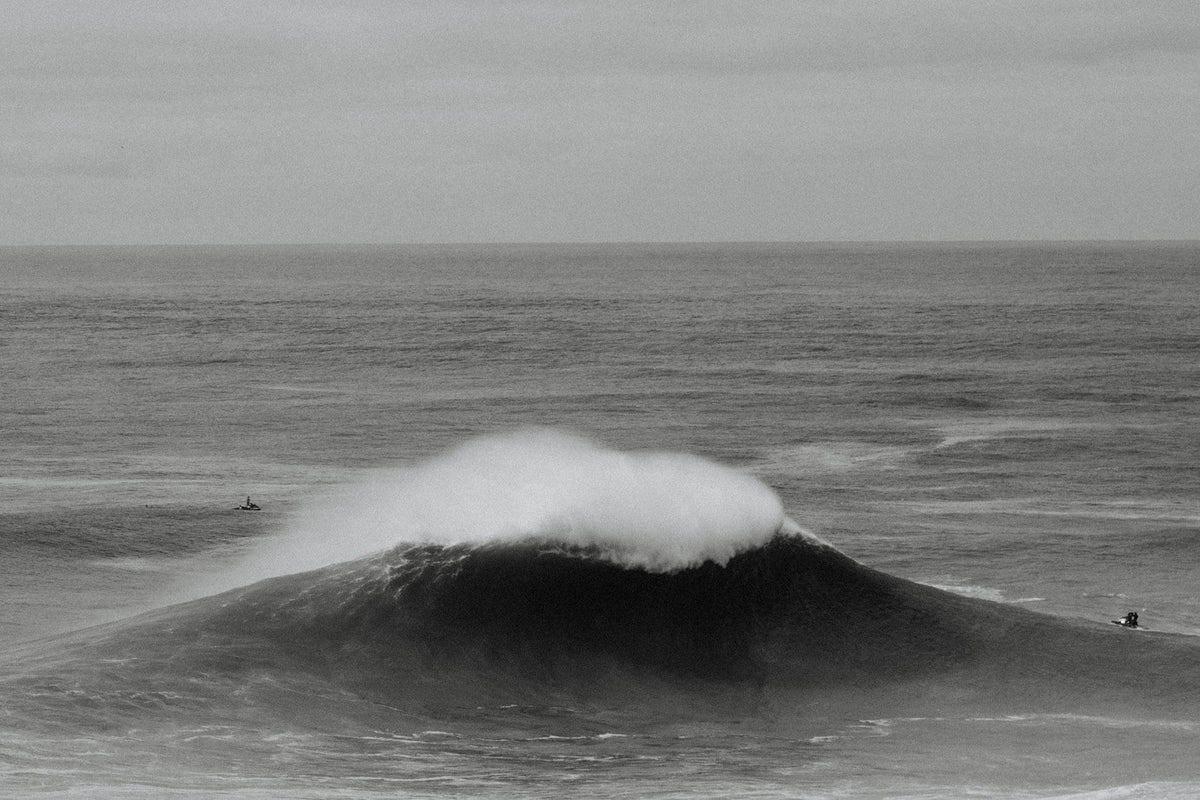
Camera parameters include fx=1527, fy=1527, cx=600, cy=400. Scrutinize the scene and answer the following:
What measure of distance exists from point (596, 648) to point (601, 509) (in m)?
2.96

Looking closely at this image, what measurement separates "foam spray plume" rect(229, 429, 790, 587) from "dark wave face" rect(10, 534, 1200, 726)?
1.05ft

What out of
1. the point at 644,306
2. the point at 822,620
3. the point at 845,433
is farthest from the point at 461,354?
the point at 822,620

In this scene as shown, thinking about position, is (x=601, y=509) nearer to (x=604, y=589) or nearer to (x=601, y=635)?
(x=604, y=589)

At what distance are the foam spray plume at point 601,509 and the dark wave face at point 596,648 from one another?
1.05 ft

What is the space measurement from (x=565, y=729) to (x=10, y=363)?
71.2 m

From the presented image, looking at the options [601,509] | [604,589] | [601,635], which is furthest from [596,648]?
[601,509]

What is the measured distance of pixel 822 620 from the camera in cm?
2383

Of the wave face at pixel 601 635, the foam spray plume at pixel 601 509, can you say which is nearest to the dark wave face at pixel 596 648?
the wave face at pixel 601 635

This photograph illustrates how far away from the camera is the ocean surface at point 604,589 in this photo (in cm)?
1909

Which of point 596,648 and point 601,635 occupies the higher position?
point 601,635

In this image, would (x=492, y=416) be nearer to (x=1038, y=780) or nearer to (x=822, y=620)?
(x=822, y=620)

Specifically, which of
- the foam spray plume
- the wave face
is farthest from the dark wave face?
the foam spray plume

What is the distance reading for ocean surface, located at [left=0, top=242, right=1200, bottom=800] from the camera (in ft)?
62.6

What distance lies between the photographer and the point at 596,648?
2303 centimetres
